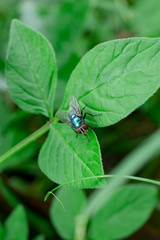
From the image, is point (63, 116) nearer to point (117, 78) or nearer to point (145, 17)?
point (117, 78)

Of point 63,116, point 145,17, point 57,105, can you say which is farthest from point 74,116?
point 145,17

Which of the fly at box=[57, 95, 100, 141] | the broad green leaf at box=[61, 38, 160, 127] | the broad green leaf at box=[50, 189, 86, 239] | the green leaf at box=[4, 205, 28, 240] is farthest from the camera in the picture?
the broad green leaf at box=[50, 189, 86, 239]

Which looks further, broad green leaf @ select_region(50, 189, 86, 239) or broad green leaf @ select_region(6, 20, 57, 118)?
broad green leaf @ select_region(50, 189, 86, 239)

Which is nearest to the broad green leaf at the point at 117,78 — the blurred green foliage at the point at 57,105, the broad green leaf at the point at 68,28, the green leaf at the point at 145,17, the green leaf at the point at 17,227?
the green leaf at the point at 17,227

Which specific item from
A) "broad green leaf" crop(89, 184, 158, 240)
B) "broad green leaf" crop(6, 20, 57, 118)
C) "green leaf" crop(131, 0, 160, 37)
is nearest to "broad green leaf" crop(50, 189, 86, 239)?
"broad green leaf" crop(89, 184, 158, 240)

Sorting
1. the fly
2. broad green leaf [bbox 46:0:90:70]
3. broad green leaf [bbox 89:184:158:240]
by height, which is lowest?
broad green leaf [bbox 89:184:158:240]

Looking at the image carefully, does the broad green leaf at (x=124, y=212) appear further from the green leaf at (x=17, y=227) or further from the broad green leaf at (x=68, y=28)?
the broad green leaf at (x=68, y=28)

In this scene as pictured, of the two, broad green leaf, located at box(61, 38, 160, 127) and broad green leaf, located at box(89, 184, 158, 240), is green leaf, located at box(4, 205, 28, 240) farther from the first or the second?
broad green leaf, located at box(61, 38, 160, 127)
